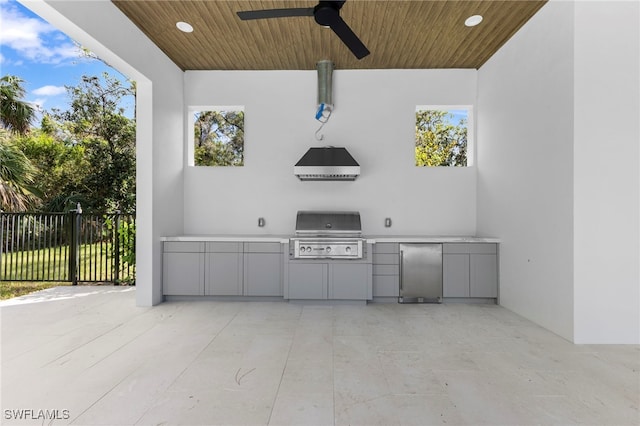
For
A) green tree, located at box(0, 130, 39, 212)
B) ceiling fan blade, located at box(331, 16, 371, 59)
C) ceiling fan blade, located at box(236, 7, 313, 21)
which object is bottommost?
green tree, located at box(0, 130, 39, 212)

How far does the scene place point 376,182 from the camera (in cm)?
434

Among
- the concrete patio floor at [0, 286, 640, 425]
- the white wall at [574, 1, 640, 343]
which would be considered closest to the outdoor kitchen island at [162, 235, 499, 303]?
the concrete patio floor at [0, 286, 640, 425]

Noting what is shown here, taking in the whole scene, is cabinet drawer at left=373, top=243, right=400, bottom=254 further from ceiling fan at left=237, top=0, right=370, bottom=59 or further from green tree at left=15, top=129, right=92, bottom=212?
green tree at left=15, top=129, right=92, bottom=212

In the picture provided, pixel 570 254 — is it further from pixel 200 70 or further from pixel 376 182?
pixel 200 70

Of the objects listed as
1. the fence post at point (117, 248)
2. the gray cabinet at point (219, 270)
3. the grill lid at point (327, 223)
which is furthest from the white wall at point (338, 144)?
the fence post at point (117, 248)

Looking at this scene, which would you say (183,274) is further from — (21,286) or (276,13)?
(276,13)

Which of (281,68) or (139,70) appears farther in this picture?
(281,68)

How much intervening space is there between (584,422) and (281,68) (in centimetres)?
457

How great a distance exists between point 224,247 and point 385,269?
81.5 inches

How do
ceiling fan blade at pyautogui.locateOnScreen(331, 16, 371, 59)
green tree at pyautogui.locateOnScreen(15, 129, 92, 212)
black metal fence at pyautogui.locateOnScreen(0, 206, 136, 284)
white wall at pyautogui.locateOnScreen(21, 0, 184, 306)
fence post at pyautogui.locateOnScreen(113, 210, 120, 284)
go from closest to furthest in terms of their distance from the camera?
1. ceiling fan blade at pyautogui.locateOnScreen(331, 16, 371, 59)
2. white wall at pyautogui.locateOnScreen(21, 0, 184, 306)
3. black metal fence at pyautogui.locateOnScreen(0, 206, 136, 284)
4. fence post at pyautogui.locateOnScreen(113, 210, 120, 284)
5. green tree at pyautogui.locateOnScreen(15, 129, 92, 212)

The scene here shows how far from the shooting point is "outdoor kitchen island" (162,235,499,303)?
3752mm

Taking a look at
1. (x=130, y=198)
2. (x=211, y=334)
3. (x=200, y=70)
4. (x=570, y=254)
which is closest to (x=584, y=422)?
(x=570, y=254)

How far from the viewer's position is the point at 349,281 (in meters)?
3.72

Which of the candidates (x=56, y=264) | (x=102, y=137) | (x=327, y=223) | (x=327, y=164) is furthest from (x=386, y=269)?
(x=102, y=137)
